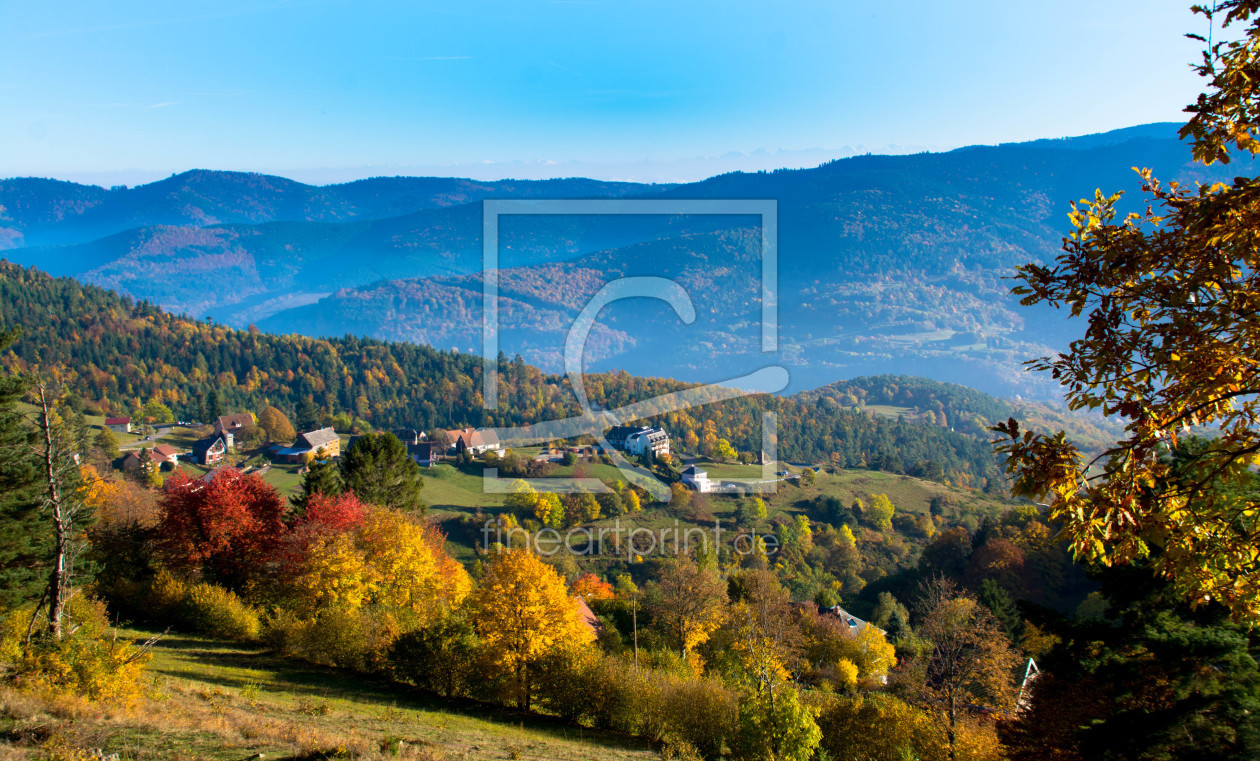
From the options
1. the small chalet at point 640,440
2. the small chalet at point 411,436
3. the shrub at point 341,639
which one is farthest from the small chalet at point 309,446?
the shrub at point 341,639

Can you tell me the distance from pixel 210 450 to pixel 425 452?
94.2ft

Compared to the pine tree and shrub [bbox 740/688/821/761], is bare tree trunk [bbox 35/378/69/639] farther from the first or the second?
the pine tree

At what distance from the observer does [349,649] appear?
20.7 meters

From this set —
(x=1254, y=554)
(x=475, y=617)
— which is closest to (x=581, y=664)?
(x=475, y=617)

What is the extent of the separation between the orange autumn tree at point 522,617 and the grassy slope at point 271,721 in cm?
161

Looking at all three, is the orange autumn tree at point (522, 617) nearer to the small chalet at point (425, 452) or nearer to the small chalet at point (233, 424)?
the small chalet at point (425, 452)

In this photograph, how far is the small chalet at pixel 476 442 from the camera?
9981 cm

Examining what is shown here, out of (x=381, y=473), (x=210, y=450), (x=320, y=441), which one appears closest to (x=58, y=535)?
(x=381, y=473)

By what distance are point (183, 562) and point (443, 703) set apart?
546 inches

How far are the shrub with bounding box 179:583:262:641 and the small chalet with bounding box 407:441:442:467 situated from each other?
69.7m

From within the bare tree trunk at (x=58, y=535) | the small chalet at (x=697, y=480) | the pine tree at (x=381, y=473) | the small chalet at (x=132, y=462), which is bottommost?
the small chalet at (x=697, y=480)

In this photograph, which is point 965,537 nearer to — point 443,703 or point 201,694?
point 443,703

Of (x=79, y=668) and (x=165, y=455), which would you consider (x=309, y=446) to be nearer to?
(x=165, y=455)

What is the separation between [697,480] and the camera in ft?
289
